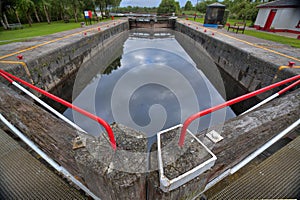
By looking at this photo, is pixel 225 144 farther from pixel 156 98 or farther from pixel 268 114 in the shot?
pixel 156 98

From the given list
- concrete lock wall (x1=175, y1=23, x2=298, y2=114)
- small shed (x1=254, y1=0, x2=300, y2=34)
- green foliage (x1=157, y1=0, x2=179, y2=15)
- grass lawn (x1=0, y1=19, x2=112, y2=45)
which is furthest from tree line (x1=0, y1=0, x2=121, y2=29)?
green foliage (x1=157, y1=0, x2=179, y2=15)

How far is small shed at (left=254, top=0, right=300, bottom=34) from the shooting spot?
11867 mm

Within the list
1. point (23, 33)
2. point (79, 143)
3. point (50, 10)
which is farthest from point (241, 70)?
point (50, 10)

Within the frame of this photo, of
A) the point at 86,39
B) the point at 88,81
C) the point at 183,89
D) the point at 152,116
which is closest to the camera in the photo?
the point at 152,116

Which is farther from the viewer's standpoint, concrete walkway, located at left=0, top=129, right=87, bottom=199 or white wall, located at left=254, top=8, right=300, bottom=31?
white wall, located at left=254, top=8, right=300, bottom=31

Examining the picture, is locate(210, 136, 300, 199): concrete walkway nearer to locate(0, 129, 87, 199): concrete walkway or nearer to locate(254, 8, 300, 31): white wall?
locate(0, 129, 87, 199): concrete walkway

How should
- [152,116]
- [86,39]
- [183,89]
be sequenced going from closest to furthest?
[152,116] → [183,89] → [86,39]

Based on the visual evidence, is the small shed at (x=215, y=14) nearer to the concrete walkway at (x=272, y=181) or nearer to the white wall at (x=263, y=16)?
the white wall at (x=263, y=16)

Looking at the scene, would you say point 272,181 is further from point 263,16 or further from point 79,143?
point 263,16

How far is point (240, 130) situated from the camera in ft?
5.30

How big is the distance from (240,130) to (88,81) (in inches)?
286

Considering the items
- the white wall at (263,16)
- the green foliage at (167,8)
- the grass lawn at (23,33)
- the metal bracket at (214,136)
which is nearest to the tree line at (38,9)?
the grass lawn at (23,33)

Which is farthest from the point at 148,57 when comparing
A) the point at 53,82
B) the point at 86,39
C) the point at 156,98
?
the point at 53,82

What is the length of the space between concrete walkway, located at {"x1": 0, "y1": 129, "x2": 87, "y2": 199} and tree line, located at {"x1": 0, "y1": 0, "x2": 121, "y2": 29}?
1745cm
